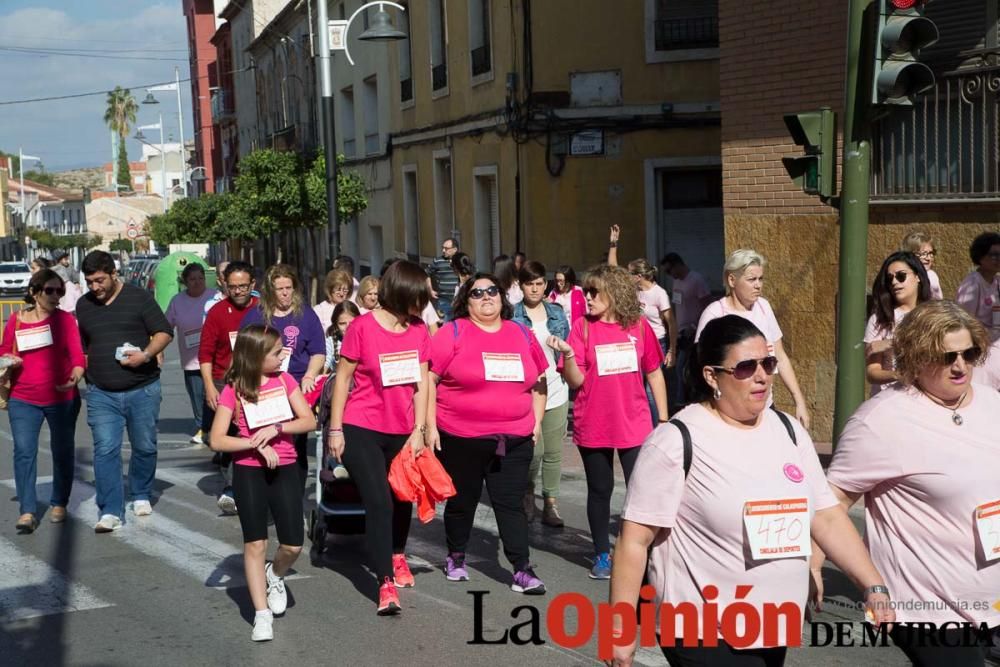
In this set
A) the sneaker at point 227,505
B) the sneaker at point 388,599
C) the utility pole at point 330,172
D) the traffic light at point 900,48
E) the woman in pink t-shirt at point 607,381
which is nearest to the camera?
the sneaker at point 388,599

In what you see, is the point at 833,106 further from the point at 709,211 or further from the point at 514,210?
the point at 514,210

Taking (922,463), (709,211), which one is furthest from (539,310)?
(709,211)

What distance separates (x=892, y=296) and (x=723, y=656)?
3384 millimetres

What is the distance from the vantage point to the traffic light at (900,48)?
280 inches

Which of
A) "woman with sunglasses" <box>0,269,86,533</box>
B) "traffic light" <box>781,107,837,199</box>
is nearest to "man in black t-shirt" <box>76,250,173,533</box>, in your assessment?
"woman with sunglasses" <box>0,269,86,533</box>

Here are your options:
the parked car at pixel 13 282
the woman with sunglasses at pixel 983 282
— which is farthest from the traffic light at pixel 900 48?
the parked car at pixel 13 282

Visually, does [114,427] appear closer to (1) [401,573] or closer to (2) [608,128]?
(1) [401,573]

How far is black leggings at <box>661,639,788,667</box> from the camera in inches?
147

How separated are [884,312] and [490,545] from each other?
304 cm

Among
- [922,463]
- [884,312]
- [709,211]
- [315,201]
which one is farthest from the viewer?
[315,201]

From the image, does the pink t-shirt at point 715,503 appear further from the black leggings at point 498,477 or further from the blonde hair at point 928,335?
the black leggings at point 498,477

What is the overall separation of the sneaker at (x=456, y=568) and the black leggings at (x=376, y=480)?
485mm

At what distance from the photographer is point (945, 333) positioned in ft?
13.4

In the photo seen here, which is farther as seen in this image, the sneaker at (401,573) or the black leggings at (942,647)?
the sneaker at (401,573)
